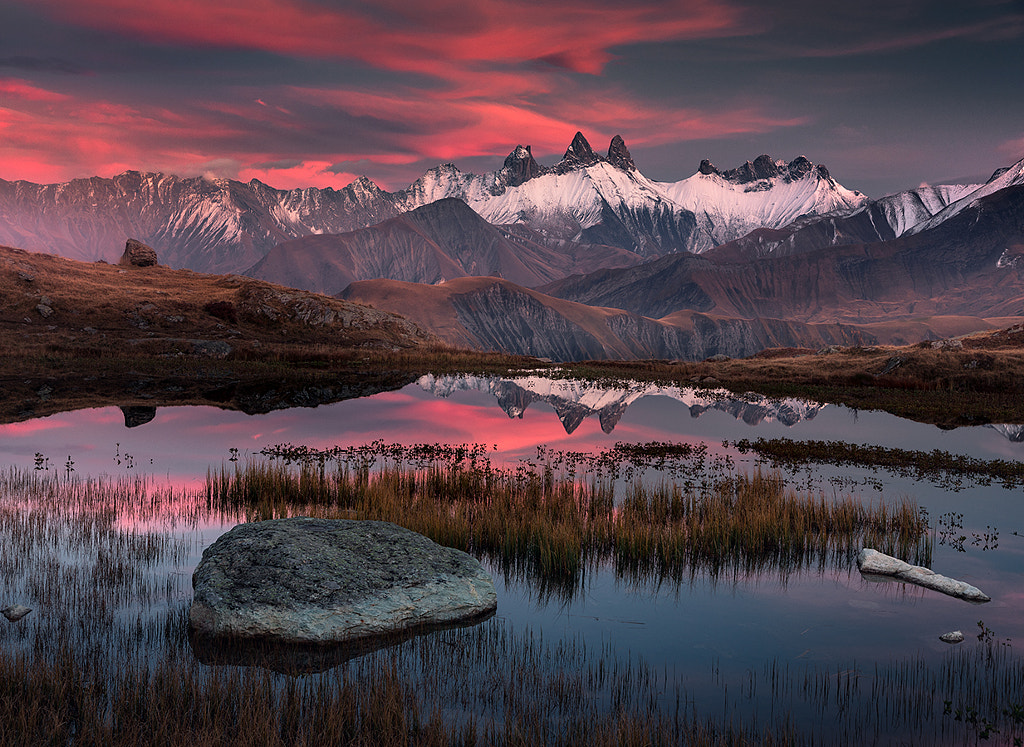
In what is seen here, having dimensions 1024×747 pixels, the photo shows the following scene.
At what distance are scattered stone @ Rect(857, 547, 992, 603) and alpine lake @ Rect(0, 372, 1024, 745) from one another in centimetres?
32

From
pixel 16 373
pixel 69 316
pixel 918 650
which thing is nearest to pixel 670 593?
pixel 918 650

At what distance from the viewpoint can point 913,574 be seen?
16.1 metres

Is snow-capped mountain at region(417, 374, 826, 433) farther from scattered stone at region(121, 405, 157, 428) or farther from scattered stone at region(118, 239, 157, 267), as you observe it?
scattered stone at region(118, 239, 157, 267)

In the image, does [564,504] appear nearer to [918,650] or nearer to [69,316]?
[918,650]

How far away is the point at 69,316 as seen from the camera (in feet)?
324

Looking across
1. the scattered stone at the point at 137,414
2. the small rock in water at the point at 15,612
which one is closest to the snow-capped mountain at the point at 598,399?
the scattered stone at the point at 137,414

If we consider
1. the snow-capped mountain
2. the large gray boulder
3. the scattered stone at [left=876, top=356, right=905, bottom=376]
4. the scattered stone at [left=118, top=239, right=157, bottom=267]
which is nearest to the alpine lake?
the large gray boulder

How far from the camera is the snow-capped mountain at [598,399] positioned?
48906mm

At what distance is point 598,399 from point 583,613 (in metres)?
47.4

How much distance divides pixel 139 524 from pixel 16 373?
51.4 meters

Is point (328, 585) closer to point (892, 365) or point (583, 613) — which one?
point (583, 613)

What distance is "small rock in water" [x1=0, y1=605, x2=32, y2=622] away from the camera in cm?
1244

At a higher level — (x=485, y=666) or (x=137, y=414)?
(x=137, y=414)

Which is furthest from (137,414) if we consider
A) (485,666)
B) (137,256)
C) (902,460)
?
(137,256)
